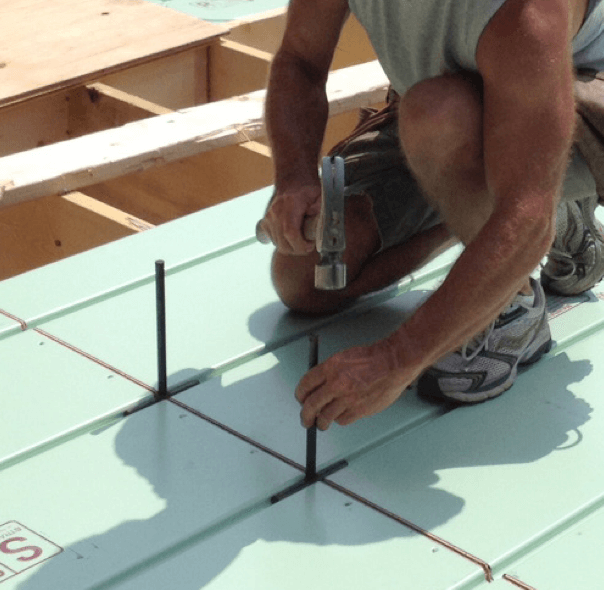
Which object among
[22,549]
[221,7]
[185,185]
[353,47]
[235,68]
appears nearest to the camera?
[22,549]

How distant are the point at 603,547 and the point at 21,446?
1.00 metres

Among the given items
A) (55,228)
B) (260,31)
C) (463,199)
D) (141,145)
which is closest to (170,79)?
(260,31)

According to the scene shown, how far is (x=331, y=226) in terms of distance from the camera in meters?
2.08

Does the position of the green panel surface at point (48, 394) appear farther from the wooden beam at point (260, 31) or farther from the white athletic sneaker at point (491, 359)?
the wooden beam at point (260, 31)

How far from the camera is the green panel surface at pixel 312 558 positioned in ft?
6.30

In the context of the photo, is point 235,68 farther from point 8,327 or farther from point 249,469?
point 249,469

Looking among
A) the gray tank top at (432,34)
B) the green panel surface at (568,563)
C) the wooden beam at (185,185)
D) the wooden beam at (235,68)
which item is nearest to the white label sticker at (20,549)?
the green panel surface at (568,563)

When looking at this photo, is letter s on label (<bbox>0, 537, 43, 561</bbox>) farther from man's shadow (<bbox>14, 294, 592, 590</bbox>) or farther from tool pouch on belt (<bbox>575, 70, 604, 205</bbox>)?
tool pouch on belt (<bbox>575, 70, 604, 205</bbox>)

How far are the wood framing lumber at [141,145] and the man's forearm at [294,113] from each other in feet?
2.44

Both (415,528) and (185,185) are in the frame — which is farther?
(185,185)

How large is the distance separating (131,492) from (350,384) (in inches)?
16.7

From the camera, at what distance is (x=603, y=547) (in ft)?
6.59

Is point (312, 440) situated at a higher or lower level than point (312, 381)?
lower

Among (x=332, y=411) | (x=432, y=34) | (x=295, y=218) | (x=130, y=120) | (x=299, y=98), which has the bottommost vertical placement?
(x=130, y=120)
